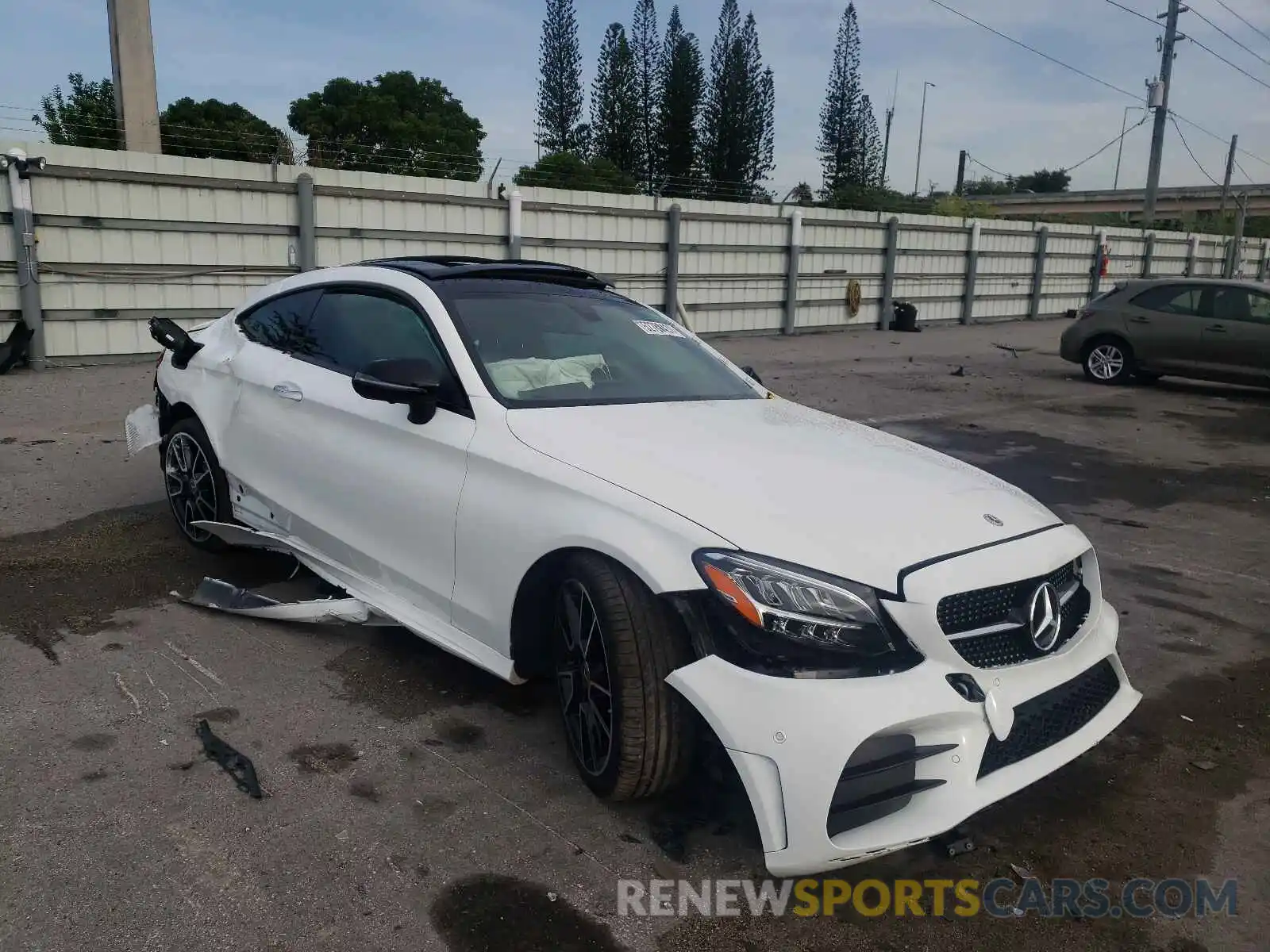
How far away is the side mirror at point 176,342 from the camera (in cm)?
501

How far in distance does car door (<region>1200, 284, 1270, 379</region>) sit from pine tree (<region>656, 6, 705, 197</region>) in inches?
1653

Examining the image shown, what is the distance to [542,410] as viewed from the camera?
3.28m

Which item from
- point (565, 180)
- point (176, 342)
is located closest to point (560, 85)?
point (565, 180)

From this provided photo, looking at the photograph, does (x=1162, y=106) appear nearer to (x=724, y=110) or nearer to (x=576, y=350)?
(x=724, y=110)

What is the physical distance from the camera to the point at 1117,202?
262 ft

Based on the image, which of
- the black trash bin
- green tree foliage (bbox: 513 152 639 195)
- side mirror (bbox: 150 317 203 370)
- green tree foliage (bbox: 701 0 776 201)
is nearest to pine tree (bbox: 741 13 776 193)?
green tree foliage (bbox: 701 0 776 201)

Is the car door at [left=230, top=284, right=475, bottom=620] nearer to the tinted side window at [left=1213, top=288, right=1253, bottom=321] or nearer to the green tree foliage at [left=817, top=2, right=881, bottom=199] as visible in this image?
the tinted side window at [left=1213, top=288, right=1253, bottom=321]

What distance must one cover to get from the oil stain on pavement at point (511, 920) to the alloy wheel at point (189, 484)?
2893 mm

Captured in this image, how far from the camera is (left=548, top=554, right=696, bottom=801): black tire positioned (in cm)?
259

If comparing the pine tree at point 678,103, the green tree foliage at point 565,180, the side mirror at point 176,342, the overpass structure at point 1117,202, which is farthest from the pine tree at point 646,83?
the side mirror at point 176,342

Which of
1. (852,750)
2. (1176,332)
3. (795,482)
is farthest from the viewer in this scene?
(1176,332)

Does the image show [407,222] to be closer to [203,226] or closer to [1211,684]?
[203,226]

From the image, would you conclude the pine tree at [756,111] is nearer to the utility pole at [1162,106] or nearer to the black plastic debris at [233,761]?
the utility pole at [1162,106]

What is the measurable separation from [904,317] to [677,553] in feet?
65.4
